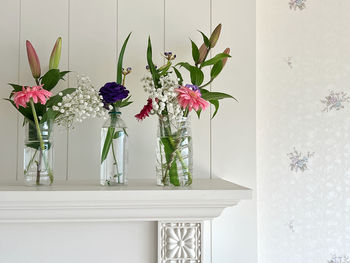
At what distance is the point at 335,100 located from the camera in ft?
4.13

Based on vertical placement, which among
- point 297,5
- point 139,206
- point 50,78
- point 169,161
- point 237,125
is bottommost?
point 139,206

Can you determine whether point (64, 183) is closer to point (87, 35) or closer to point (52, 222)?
point (52, 222)

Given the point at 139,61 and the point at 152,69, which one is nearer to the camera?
the point at 152,69

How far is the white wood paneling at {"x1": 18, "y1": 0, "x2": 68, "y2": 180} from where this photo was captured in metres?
1.15

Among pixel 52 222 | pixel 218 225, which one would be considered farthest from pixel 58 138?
pixel 218 225

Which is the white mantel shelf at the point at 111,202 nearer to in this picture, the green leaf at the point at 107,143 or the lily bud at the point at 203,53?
the green leaf at the point at 107,143

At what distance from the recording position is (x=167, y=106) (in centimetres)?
96

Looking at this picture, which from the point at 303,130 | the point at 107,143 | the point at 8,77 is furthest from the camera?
the point at 303,130

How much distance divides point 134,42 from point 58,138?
36cm

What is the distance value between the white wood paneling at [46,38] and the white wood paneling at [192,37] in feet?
1.03

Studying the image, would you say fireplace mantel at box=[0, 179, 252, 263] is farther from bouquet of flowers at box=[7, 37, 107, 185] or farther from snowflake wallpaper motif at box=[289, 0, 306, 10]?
snowflake wallpaper motif at box=[289, 0, 306, 10]

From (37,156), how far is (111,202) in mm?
236

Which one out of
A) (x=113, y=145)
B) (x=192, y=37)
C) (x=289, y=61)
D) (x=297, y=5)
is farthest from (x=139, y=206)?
(x=297, y=5)

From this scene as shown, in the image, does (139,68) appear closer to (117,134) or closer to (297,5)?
(117,134)
